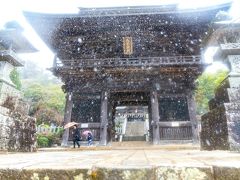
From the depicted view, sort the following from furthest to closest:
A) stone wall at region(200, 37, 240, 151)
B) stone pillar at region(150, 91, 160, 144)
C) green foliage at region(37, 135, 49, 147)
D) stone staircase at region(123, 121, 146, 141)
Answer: stone staircase at region(123, 121, 146, 141) → green foliage at region(37, 135, 49, 147) → stone pillar at region(150, 91, 160, 144) → stone wall at region(200, 37, 240, 151)

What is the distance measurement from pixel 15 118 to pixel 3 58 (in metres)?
Answer: 1.52

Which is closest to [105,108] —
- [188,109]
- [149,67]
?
[149,67]

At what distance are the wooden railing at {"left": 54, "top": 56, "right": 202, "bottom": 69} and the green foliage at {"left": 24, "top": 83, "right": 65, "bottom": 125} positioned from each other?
11.7m

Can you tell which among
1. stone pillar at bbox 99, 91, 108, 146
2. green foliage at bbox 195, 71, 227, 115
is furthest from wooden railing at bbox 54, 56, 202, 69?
green foliage at bbox 195, 71, 227, 115

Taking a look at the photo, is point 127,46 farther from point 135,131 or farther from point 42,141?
point 135,131

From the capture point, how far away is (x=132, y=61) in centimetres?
1303

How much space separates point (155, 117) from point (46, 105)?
16546 mm

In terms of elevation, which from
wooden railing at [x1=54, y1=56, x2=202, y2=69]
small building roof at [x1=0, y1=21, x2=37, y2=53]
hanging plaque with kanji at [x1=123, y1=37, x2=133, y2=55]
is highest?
hanging plaque with kanji at [x1=123, y1=37, x2=133, y2=55]

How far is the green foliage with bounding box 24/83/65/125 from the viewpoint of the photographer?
23.7 m

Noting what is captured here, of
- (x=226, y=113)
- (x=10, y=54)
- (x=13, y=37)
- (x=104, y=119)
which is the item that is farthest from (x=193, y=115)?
(x=10, y=54)

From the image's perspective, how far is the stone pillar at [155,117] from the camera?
12462 mm

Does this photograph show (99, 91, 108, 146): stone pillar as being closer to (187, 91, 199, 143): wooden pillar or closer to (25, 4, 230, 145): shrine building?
(25, 4, 230, 145): shrine building

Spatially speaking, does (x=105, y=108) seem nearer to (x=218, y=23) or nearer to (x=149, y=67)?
(x=149, y=67)

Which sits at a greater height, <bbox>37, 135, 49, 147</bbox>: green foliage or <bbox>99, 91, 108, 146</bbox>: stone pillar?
<bbox>99, 91, 108, 146</bbox>: stone pillar
